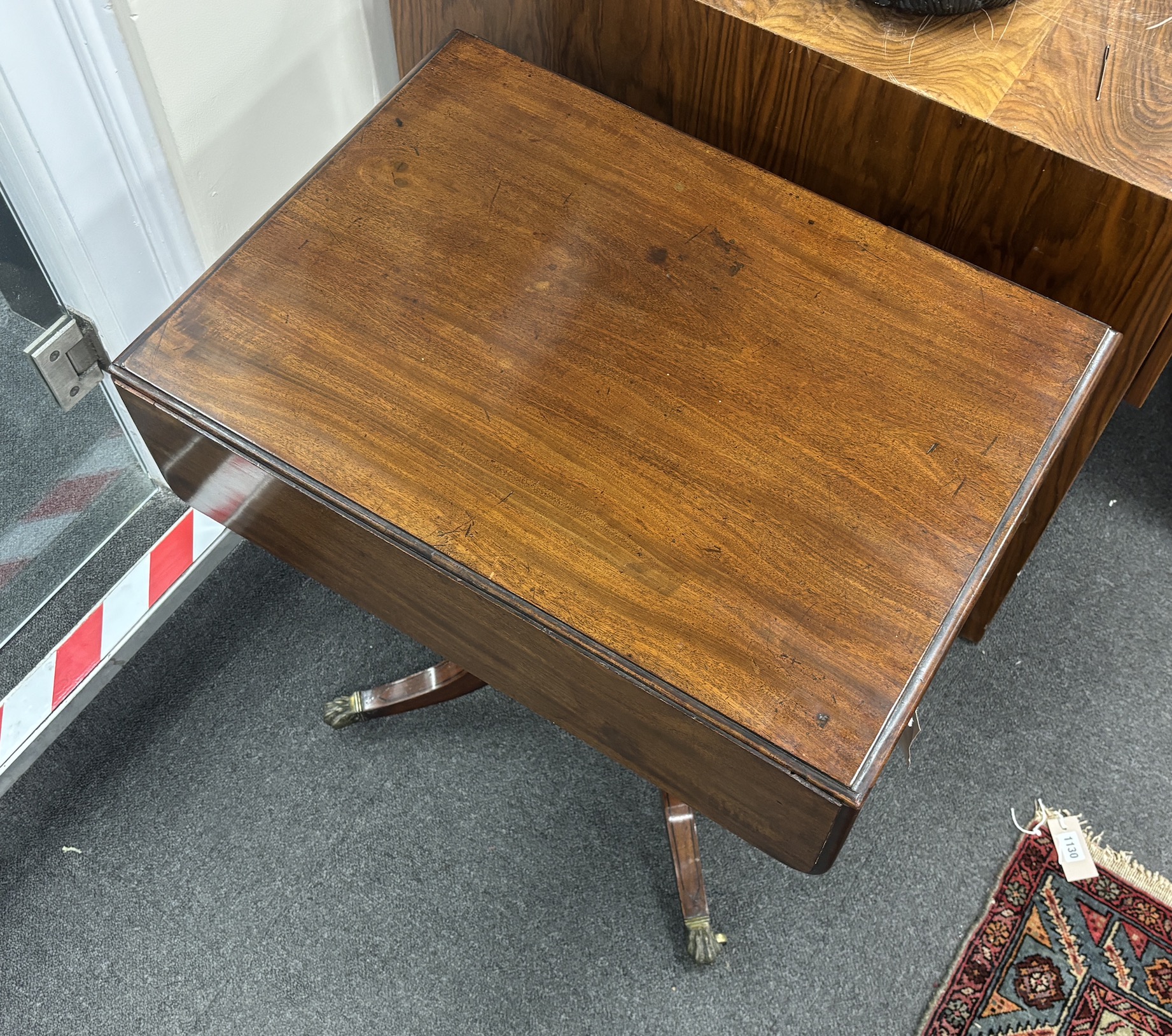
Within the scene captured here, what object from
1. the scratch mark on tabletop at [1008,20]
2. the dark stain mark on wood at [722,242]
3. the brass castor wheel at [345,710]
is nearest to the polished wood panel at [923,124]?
the scratch mark on tabletop at [1008,20]

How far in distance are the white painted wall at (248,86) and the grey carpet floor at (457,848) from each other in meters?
0.52

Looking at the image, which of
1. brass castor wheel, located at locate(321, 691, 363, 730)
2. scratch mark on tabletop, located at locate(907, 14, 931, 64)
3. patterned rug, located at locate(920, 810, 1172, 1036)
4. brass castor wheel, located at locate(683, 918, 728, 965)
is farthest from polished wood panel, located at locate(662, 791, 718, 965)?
scratch mark on tabletop, located at locate(907, 14, 931, 64)

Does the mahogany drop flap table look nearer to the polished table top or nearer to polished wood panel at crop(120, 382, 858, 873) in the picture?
polished wood panel at crop(120, 382, 858, 873)

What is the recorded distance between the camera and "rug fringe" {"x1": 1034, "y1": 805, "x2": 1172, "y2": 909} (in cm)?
133

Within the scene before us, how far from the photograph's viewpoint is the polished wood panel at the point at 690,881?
1.26 meters

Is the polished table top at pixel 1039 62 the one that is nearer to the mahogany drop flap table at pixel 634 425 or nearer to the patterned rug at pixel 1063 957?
the mahogany drop flap table at pixel 634 425

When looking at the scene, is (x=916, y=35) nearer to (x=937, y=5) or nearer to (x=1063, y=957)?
(x=937, y=5)

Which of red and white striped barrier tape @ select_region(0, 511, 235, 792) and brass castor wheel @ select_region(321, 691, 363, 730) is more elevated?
red and white striped barrier tape @ select_region(0, 511, 235, 792)

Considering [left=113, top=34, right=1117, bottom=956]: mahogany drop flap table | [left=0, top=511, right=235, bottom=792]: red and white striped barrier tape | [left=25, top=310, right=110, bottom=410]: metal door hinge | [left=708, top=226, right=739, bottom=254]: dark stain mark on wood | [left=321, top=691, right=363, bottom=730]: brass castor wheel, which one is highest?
[left=708, top=226, right=739, bottom=254]: dark stain mark on wood

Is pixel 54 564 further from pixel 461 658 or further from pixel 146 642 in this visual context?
pixel 461 658

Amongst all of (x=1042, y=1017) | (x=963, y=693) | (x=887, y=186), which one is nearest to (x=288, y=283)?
(x=887, y=186)

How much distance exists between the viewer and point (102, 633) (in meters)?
1.43

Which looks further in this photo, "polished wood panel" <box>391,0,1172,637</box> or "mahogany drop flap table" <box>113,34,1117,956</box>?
"polished wood panel" <box>391,0,1172,637</box>

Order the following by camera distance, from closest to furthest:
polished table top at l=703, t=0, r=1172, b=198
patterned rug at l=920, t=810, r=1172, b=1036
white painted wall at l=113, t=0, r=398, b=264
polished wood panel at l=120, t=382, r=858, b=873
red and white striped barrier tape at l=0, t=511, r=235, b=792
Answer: polished wood panel at l=120, t=382, r=858, b=873 → polished table top at l=703, t=0, r=1172, b=198 → white painted wall at l=113, t=0, r=398, b=264 → patterned rug at l=920, t=810, r=1172, b=1036 → red and white striped barrier tape at l=0, t=511, r=235, b=792
